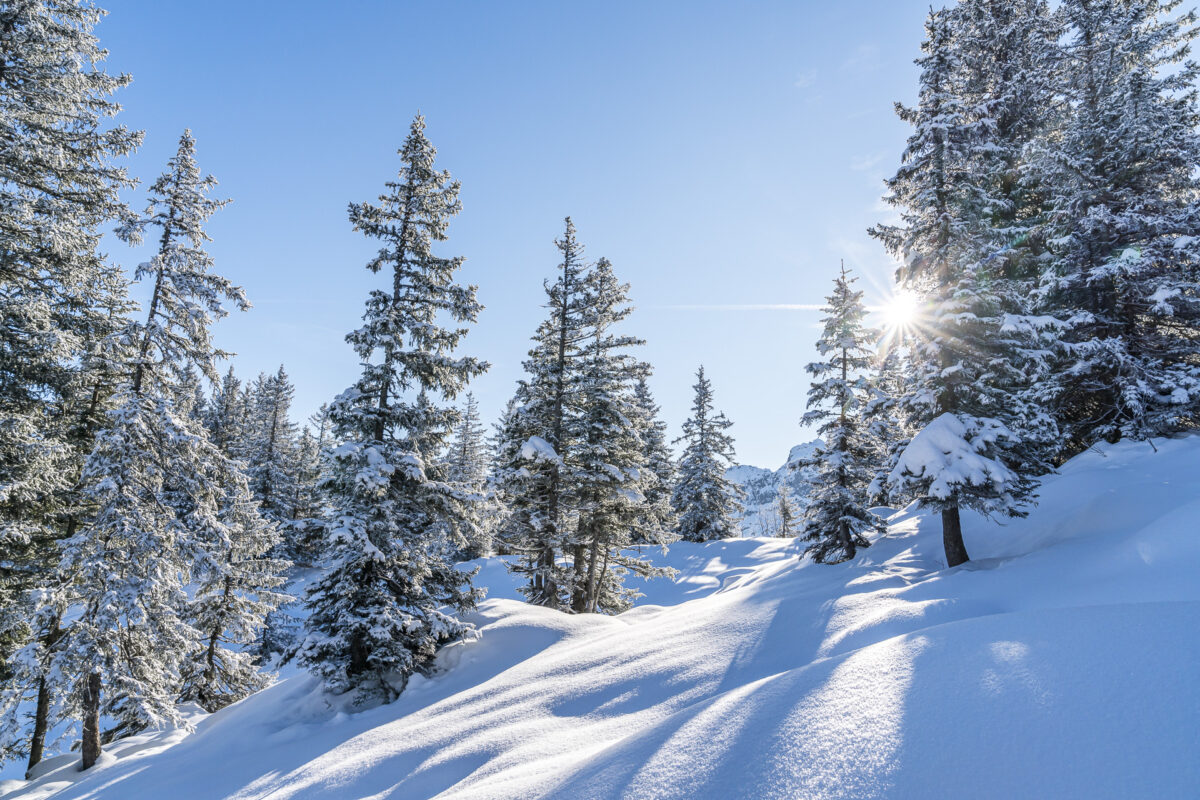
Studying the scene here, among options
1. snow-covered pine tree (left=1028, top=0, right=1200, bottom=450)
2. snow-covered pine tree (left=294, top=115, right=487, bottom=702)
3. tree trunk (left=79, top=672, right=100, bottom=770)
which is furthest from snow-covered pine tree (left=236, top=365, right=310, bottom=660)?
snow-covered pine tree (left=1028, top=0, right=1200, bottom=450)

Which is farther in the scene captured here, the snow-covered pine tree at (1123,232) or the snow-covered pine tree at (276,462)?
the snow-covered pine tree at (276,462)

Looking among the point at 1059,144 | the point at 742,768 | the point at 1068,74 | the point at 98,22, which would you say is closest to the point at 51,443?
the point at 98,22

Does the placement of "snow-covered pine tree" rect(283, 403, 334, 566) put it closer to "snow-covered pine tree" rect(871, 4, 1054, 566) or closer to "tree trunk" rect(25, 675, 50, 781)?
"tree trunk" rect(25, 675, 50, 781)

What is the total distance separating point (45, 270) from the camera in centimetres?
1152

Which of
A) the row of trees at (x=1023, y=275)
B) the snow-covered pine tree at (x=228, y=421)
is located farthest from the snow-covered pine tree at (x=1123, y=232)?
the snow-covered pine tree at (x=228, y=421)

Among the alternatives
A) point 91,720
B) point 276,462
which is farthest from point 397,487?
point 276,462

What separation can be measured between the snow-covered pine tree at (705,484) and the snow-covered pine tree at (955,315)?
88.4 ft

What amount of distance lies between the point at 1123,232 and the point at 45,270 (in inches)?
1144

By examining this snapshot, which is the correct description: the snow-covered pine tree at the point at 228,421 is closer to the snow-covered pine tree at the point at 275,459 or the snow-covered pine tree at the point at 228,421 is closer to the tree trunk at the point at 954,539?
the snow-covered pine tree at the point at 275,459

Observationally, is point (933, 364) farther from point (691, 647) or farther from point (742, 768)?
point (742, 768)

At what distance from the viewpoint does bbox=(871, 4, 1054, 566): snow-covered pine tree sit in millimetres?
11086

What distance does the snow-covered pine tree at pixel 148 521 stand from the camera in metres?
11.2

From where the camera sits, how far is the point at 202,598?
18812 mm

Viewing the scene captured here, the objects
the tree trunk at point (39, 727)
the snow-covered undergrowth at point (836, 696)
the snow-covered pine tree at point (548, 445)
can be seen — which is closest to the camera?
the snow-covered undergrowth at point (836, 696)
